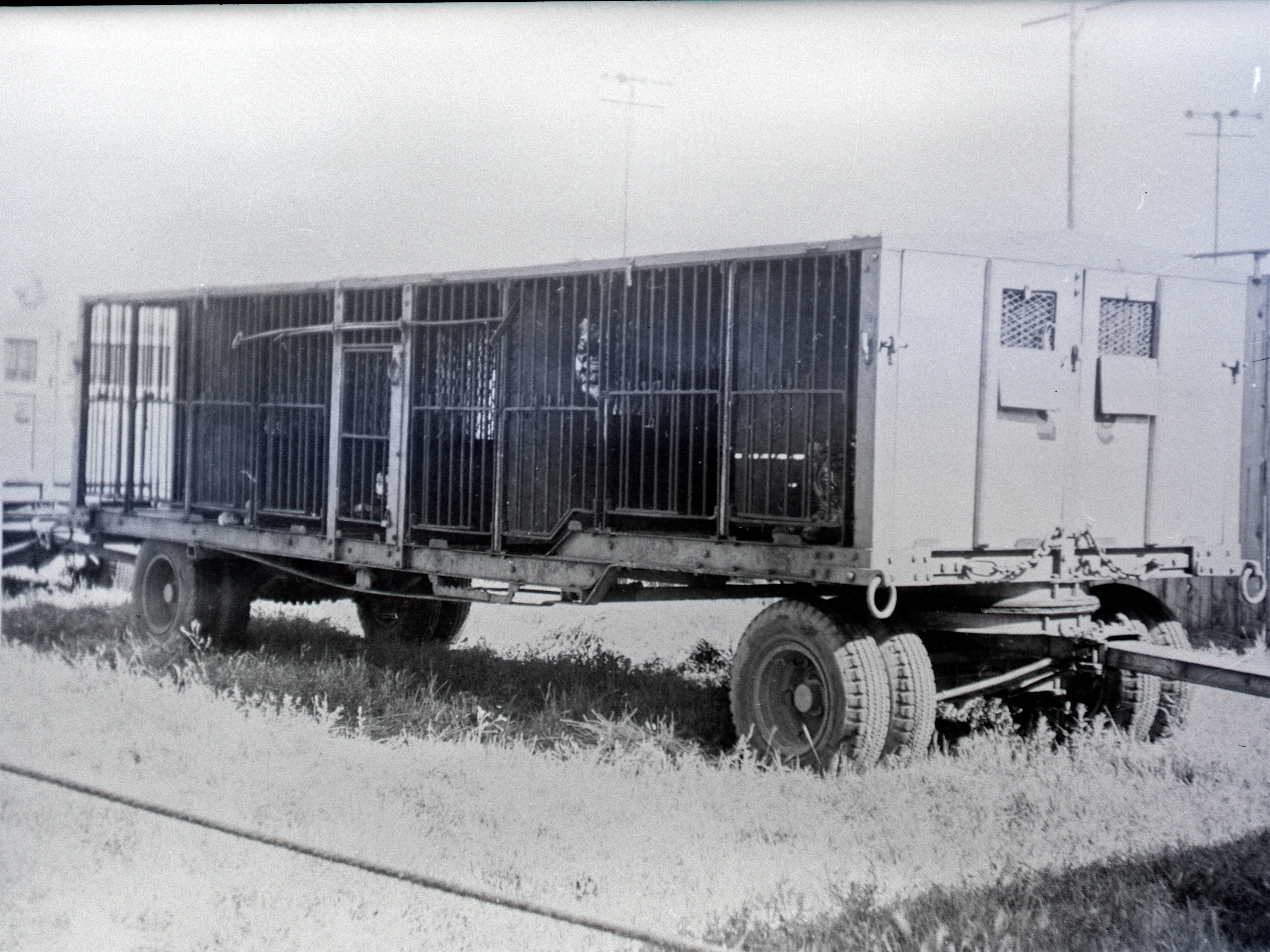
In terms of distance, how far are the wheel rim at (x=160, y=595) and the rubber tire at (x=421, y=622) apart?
142 cm

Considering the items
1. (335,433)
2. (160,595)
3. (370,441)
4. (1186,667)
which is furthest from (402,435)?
(1186,667)

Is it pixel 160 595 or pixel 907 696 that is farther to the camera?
pixel 160 595

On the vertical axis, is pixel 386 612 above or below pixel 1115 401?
below

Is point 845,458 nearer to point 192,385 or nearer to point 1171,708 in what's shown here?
point 1171,708

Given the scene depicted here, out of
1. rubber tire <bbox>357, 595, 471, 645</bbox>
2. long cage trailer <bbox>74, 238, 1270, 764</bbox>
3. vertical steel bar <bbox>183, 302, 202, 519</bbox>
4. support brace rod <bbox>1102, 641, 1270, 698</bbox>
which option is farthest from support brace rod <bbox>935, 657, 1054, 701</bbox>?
vertical steel bar <bbox>183, 302, 202, 519</bbox>

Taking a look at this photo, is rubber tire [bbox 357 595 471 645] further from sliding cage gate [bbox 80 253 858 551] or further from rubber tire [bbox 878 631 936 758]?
rubber tire [bbox 878 631 936 758]

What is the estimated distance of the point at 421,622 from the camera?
9.47 m

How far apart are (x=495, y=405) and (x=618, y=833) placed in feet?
10.2

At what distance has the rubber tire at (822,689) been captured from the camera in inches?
226

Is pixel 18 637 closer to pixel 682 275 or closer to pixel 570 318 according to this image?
pixel 570 318

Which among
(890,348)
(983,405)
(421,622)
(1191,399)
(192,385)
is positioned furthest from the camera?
(421,622)

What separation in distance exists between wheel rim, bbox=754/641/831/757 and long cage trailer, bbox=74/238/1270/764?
0.05ft

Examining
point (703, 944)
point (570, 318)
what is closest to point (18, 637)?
point (570, 318)

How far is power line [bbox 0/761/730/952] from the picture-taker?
4293 millimetres
